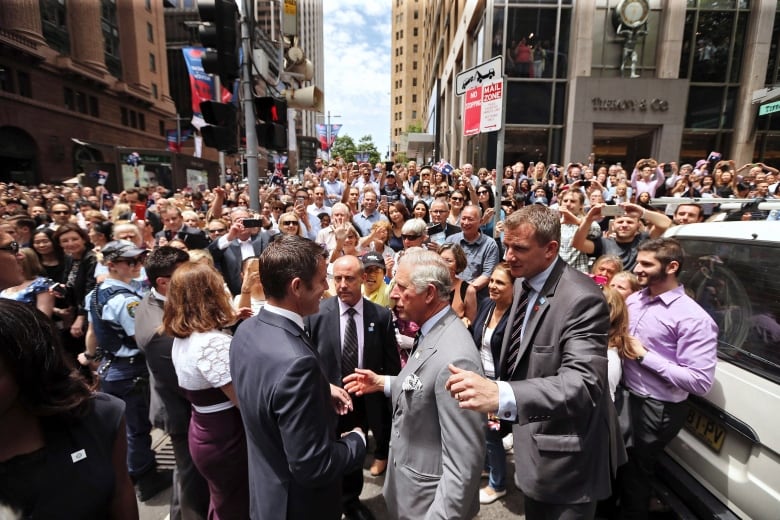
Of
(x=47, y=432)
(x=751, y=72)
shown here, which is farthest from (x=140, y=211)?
(x=751, y=72)

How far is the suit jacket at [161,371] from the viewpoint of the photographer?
101 inches

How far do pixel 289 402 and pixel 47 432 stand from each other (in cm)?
80

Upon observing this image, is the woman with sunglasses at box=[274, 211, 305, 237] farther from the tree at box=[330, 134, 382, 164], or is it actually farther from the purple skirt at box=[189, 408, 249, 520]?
the tree at box=[330, 134, 382, 164]

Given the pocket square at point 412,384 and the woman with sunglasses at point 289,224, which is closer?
the pocket square at point 412,384

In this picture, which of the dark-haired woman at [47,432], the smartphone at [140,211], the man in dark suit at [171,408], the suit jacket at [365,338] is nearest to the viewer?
the dark-haired woman at [47,432]

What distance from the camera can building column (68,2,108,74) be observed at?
31078mm

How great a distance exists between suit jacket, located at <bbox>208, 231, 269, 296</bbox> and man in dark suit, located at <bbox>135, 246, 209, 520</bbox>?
2.48m

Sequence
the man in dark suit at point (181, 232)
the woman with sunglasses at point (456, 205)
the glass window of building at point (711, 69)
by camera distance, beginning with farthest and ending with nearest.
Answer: the glass window of building at point (711, 69) < the woman with sunglasses at point (456, 205) < the man in dark suit at point (181, 232)

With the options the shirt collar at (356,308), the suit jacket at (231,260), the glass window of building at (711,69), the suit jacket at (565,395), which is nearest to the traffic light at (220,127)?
the suit jacket at (231,260)

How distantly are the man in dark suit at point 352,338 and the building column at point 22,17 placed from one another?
3592cm

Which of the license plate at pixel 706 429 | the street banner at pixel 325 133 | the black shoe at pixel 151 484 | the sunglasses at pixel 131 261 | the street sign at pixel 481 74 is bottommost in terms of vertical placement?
the black shoe at pixel 151 484

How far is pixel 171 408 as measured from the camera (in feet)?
8.77

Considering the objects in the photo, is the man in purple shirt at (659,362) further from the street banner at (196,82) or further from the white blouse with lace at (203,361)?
the street banner at (196,82)

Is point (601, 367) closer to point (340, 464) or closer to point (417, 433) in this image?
point (417, 433)
